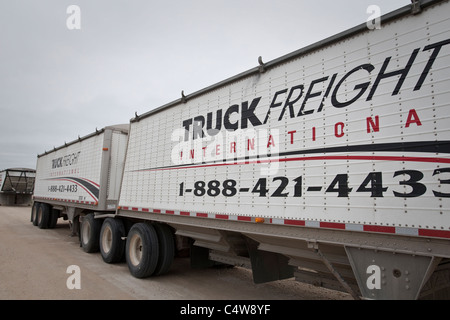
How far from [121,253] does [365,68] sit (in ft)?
23.3

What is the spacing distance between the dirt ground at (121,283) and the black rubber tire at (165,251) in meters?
0.24

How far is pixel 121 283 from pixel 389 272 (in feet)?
16.8

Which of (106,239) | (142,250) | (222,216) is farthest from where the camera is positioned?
(106,239)

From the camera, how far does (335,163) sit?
3553 mm

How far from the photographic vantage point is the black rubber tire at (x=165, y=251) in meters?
6.71

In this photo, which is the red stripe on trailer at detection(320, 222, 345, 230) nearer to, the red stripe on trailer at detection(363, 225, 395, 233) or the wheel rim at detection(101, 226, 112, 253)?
the red stripe on trailer at detection(363, 225, 395, 233)

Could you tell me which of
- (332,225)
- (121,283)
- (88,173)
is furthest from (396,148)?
(88,173)

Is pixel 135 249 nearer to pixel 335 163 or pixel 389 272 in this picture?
pixel 335 163

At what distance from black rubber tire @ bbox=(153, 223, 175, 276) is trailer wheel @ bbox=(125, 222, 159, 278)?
0.13 metres

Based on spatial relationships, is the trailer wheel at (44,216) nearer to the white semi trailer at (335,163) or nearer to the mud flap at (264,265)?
the white semi trailer at (335,163)

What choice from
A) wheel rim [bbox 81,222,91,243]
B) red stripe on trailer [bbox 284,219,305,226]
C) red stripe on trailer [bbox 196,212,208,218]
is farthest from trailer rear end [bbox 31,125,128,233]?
red stripe on trailer [bbox 284,219,305,226]

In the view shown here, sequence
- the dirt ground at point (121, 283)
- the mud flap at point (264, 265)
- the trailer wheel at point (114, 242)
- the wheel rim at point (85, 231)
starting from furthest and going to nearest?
the wheel rim at point (85, 231), the trailer wheel at point (114, 242), the dirt ground at point (121, 283), the mud flap at point (264, 265)

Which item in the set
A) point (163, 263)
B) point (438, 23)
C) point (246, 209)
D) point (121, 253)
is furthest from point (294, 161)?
point (121, 253)

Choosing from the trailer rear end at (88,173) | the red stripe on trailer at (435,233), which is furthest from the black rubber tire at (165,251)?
the red stripe on trailer at (435,233)
